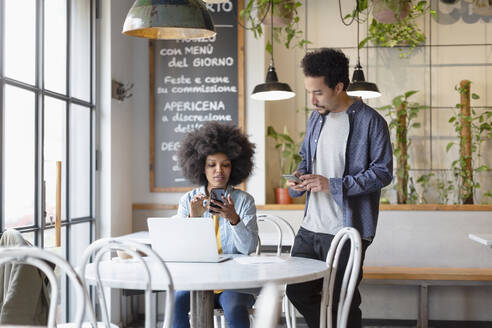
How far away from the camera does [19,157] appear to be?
3402mm

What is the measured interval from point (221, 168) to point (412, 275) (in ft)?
6.66

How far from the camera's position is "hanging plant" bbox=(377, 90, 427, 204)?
487cm

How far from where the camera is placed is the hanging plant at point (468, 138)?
484cm

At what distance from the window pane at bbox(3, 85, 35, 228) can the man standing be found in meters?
1.54

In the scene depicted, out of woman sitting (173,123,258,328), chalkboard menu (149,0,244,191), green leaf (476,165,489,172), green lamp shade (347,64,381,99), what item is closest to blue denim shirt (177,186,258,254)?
woman sitting (173,123,258,328)

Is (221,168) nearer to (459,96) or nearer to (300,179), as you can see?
(300,179)

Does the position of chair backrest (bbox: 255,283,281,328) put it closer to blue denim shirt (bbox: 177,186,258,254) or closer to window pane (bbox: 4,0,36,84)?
blue denim shirt (bbox: 177,186,258,254)

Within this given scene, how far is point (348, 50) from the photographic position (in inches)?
207

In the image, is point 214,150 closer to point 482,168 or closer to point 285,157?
point 285,157

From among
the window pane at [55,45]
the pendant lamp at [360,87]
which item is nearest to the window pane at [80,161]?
the window pane at [55,45]

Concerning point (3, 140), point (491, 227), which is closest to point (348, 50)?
point (491, 227)

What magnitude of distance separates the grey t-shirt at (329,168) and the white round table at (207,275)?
22 centimetres

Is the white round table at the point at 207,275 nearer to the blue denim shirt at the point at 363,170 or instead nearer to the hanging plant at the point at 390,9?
the blue denim shirt at the point at 363,170

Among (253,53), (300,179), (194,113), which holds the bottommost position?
(300,179)
